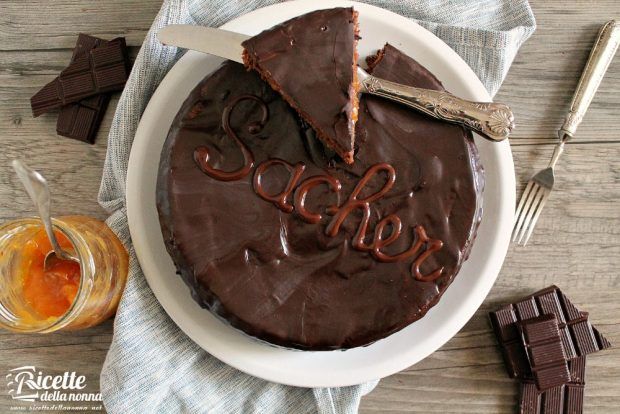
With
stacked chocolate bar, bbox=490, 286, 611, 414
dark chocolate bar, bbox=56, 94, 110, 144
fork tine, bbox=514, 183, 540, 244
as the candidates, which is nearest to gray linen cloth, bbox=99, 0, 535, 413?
dark chocolate bar, bbox=56, 94, 110, 144

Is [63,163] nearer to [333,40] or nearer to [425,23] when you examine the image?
[333,40]

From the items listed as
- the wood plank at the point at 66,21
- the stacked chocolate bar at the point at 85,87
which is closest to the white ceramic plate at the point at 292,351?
the stacked chocolate bar at the point at 85,87

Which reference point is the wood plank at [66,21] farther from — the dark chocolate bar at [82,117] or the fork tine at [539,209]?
the fork tine at [539,209]

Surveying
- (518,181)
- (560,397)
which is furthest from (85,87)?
(560,397)

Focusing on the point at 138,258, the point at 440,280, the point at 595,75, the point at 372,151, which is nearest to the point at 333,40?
the point at 372,151

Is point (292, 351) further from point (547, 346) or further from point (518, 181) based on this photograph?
point (518, 181)
